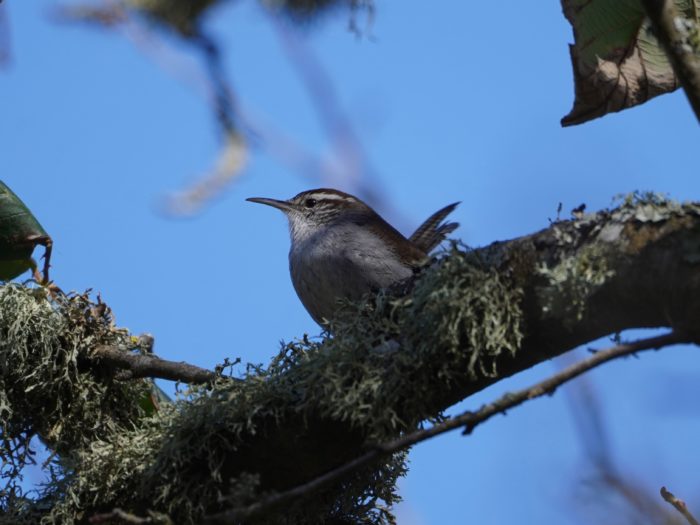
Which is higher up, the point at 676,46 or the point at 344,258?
the point at 344,258

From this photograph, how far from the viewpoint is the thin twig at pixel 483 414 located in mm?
1897

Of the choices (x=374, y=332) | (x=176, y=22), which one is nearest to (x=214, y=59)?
(x=176, y=22)

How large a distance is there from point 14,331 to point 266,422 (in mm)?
1286

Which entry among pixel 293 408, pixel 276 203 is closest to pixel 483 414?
pixel 293 408

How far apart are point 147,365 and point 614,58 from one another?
81.1 inches

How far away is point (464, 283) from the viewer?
8.71 feet

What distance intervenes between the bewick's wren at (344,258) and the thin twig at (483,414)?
7.31ft

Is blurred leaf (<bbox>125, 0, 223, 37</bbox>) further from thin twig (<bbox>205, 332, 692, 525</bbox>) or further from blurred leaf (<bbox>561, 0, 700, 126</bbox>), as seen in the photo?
thin twig (<bbox>205, 332, 692, 525</bbox>)

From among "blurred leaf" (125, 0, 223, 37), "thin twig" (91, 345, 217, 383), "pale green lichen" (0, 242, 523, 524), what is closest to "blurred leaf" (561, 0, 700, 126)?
"pale green lichen" (0, 242, 523, 524)

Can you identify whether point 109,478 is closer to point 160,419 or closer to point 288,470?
point 160,419

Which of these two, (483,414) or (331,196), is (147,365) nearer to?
(483,414)

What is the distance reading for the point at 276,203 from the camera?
6.09 metres

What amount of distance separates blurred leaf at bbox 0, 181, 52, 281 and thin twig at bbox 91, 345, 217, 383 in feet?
1.63

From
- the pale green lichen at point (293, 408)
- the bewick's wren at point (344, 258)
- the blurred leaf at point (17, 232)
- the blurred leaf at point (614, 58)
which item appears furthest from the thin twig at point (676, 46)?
the blurred leaf at point (17, 232)
